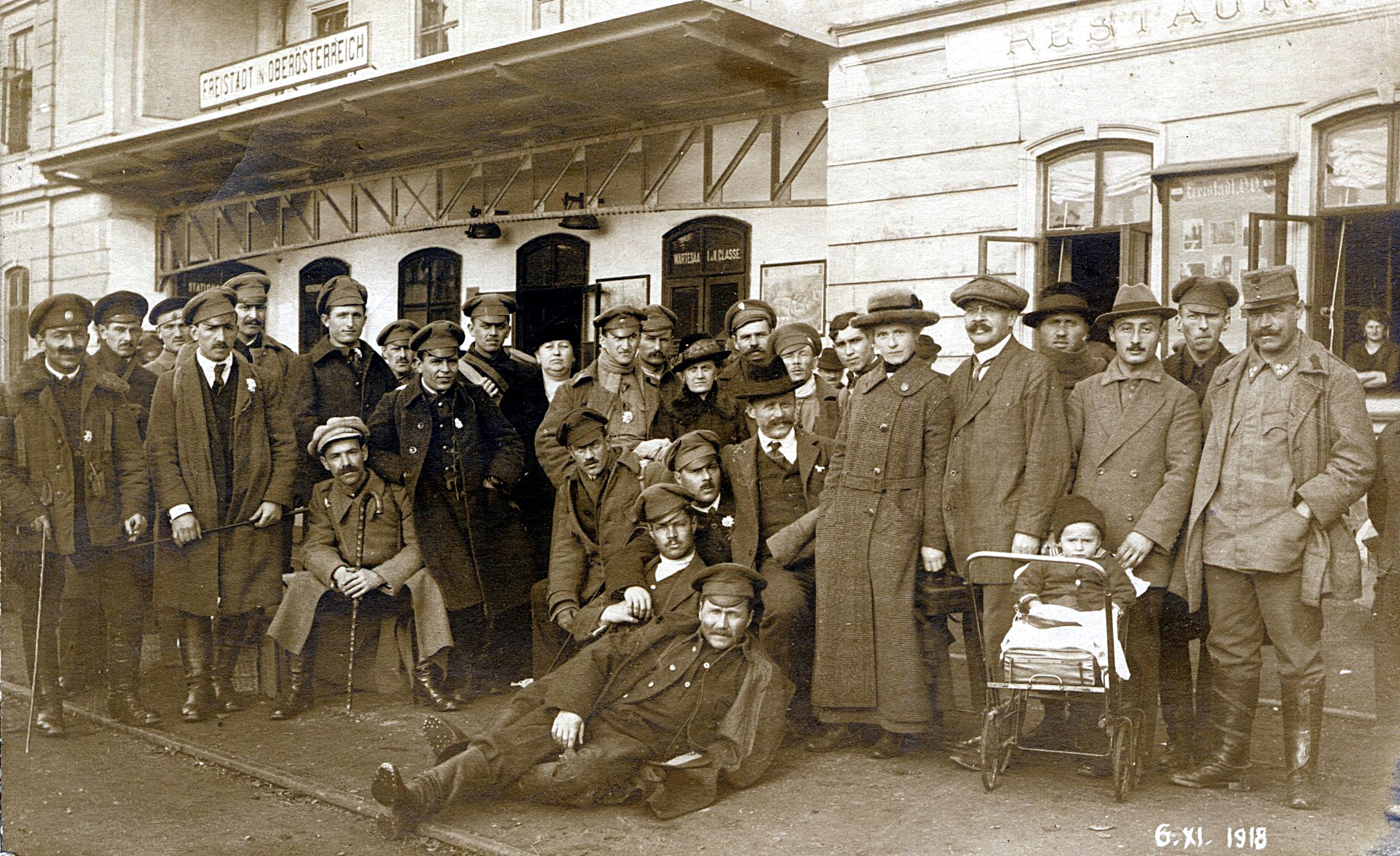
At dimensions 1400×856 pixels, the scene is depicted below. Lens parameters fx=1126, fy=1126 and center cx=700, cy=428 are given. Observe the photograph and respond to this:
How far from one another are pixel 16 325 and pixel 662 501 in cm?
297

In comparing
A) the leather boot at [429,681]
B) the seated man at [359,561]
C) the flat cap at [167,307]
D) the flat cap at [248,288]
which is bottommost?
the leather boot at [429,681]

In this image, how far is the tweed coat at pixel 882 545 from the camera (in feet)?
14.1

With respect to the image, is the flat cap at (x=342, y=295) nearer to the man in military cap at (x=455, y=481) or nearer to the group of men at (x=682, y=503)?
the group of men at (x=682, y=503)

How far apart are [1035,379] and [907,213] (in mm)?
1552

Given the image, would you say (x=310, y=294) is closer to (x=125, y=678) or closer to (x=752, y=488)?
(x=125, y=678)

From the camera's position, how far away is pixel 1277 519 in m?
3.70

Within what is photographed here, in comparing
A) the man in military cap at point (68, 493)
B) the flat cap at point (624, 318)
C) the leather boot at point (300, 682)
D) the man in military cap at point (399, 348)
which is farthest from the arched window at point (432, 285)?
the leather boot at point (300, 682)

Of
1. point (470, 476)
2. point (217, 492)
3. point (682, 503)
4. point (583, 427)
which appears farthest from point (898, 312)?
point (217, 492)

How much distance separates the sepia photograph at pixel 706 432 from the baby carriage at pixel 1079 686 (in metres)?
0.02

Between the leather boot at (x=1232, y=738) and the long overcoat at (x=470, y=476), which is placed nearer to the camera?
the leather boot at (x=1232, y=738)

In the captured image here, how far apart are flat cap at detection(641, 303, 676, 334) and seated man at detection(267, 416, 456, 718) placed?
1.43m

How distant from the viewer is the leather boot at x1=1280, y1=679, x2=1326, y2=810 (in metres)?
3.62

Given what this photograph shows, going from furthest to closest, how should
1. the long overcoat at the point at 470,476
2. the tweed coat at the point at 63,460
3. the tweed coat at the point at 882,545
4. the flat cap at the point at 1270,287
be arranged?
1. the long overcoat at the point at 470,476
2. the tweed coat at the point at 63,460
3. the tweed coat at the point at 882,545
4. the flat cap at the point at 1270,287

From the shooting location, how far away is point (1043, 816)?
3666 mm
